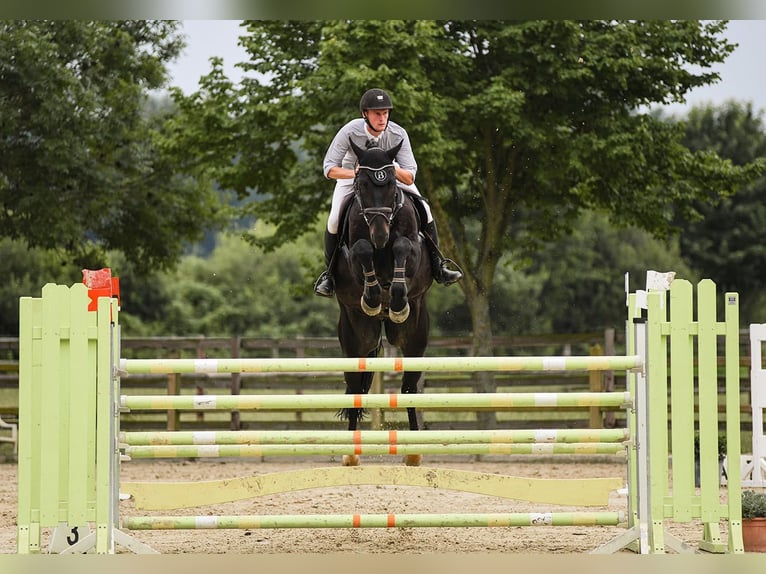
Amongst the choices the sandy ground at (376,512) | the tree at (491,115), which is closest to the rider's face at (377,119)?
the sandy ground at (376,512)

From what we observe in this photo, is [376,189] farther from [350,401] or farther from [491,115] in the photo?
[491,115]

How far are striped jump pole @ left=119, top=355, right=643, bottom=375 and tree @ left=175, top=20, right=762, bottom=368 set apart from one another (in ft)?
24.3

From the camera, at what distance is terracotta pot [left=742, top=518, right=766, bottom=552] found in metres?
4.95

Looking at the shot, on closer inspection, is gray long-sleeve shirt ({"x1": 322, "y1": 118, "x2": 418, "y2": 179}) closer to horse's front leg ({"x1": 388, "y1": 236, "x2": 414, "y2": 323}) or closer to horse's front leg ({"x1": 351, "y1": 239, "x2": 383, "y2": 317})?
horse's front leg ({"x1": 388, "y1": 236, "x2": 414, "y2": 323})

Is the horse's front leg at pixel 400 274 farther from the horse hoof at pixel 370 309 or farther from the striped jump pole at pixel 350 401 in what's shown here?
the striped jump pole at pixel 350 401

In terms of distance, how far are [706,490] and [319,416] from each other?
1175 cm

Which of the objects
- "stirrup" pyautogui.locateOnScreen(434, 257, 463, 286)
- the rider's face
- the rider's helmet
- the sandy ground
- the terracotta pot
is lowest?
the sandy ground

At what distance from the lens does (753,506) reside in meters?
5.00

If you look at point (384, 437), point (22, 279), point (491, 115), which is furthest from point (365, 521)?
point (22, 279)

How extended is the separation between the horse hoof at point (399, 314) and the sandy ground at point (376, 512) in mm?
1194

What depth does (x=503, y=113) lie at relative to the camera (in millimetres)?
12031

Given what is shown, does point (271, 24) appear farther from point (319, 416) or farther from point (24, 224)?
point (319, 416)

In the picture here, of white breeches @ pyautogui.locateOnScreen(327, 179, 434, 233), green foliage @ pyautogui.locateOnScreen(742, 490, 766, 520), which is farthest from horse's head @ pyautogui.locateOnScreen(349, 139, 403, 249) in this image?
green foliage @ pyautogui.locateOnScreen(742, 490, 766, 520)

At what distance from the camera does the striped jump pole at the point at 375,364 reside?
14.6 ft
